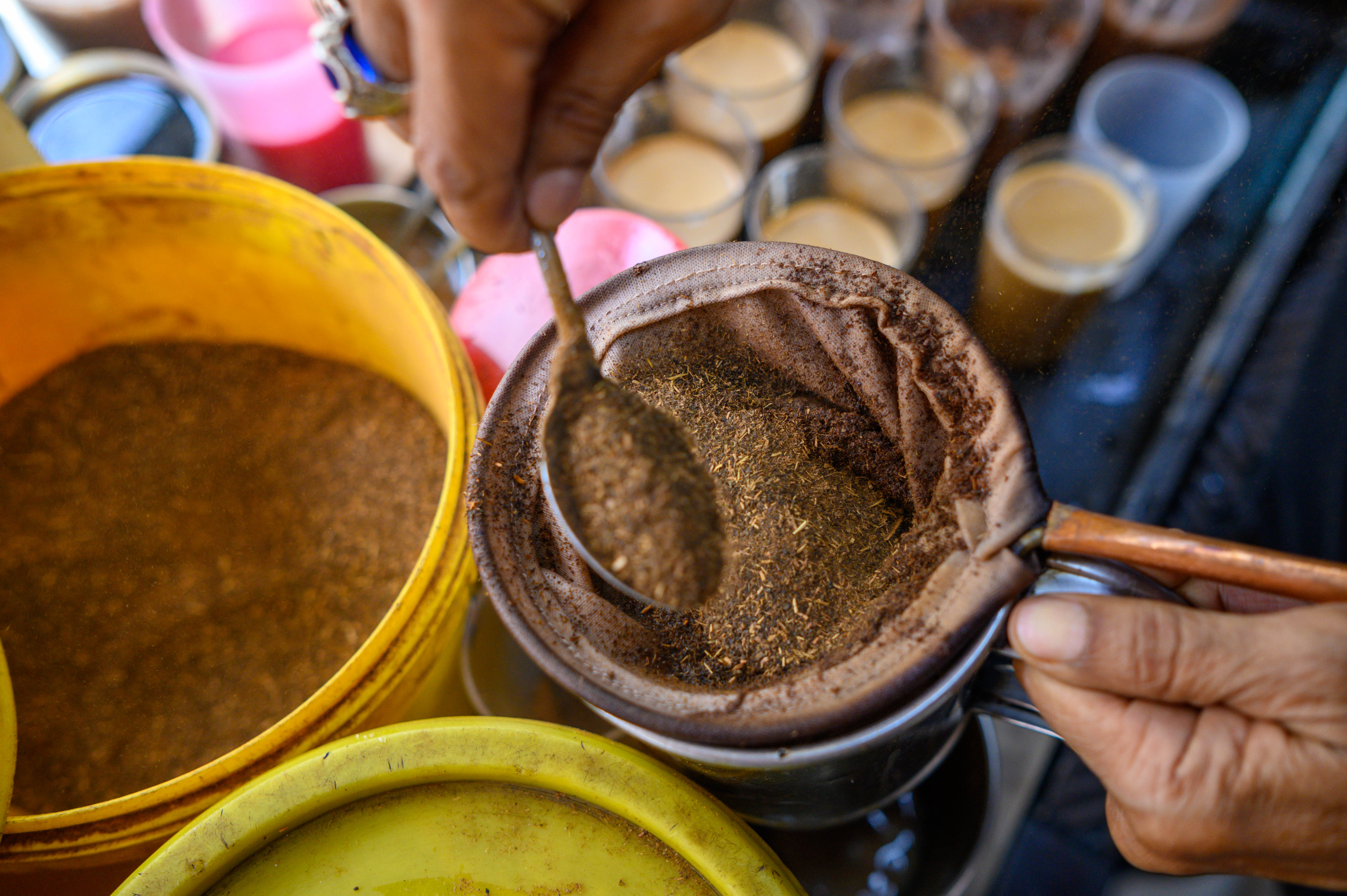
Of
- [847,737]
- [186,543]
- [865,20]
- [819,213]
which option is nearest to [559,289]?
[847,737]

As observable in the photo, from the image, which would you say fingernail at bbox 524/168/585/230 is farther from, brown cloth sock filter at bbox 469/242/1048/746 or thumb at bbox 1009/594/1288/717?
thumb at bbox 1009/594/1288/717

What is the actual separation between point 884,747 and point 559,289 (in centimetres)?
35

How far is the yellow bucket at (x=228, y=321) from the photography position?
579 millimetres

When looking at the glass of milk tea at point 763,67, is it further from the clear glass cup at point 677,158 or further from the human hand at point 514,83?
the human hand at point 514,83

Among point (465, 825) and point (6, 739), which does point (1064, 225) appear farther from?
point (6, 739)

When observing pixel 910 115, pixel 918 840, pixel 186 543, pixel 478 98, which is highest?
pixel 478 98

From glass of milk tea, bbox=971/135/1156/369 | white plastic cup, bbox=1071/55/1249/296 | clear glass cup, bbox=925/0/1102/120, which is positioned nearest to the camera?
glass of milk tea, bbox=971/135/1156/369

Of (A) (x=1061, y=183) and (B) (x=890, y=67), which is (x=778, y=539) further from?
(B) (x=890, y=67)

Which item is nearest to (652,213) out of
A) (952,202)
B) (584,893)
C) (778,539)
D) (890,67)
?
(952,202)

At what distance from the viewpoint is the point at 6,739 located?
1.87 feet

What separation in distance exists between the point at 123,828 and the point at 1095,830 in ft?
2.93

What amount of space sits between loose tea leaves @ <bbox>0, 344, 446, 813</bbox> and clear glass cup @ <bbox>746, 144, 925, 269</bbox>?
55cm

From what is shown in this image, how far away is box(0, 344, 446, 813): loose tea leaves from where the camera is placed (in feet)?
2.51

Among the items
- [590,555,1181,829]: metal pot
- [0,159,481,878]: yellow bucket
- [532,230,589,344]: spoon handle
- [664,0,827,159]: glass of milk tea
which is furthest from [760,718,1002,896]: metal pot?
[664,0,827,159]: glass of milk tea
